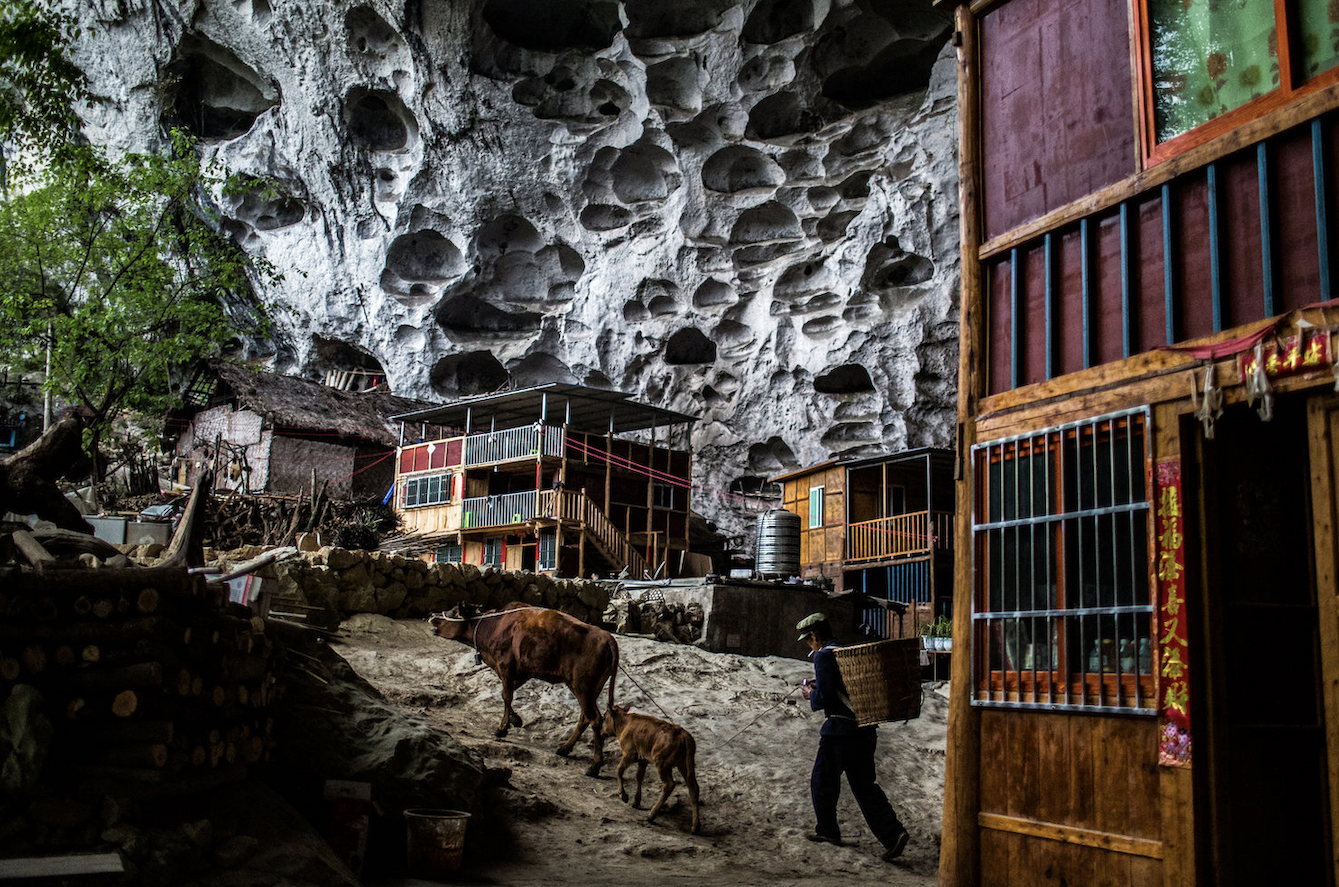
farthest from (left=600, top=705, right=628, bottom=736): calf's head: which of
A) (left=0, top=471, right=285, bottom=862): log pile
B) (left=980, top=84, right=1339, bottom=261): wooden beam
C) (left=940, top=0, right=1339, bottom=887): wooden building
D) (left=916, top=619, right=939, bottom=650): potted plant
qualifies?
(left=916, top=619, right=939, bottom=650): potted plant

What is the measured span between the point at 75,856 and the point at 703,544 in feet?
95.8

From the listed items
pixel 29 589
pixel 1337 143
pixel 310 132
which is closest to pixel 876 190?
pixel 310 132

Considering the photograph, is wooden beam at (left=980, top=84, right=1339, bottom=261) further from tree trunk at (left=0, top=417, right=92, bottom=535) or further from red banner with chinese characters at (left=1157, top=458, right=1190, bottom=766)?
tree trunk at (left=0, top=417, right=92, bottom=535)

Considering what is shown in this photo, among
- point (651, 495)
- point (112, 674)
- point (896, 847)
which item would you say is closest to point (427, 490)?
point (651, 495)

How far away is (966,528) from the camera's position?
6.48 meters

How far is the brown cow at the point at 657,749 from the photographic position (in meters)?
8.31

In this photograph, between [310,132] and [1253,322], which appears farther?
[310,132]

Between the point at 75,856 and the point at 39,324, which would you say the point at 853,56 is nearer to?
the point at 39,324

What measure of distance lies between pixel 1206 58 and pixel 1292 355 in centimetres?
200

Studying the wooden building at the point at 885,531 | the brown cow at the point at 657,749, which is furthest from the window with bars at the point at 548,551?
the brown cow at the point at 657,749

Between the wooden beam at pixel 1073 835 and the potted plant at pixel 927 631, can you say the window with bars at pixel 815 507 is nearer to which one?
the potted plant at pixel 927 631

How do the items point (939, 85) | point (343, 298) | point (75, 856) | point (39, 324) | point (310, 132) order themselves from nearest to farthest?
point (75, 856)
point (39, 324)
point (939, 85)
point (310, 132)
point (343, 298)

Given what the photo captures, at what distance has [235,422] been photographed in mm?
33219

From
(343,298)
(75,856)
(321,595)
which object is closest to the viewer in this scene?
(75,856)
